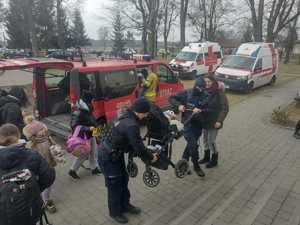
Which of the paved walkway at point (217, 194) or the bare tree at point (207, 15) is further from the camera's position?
the bare tree at point (207, 15)

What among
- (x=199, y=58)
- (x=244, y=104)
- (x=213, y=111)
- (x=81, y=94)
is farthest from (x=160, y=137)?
(x=199, y=58)

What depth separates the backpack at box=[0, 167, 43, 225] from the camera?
244 centimetres

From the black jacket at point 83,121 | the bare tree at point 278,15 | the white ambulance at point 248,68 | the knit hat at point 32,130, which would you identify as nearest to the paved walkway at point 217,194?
the black jacket at point 83,121

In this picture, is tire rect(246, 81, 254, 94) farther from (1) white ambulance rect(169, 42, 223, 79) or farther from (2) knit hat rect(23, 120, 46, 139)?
(2) knit hat rect(23, 120, 46, 139)

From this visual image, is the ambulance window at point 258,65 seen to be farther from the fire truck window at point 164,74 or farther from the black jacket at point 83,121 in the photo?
the black jacket at point 83,121

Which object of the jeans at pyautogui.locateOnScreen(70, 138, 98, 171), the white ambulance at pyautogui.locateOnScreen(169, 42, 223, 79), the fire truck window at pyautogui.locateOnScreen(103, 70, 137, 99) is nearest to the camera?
the jeans at pyautogui.locateOnScreen(70, 138, 98, 171)

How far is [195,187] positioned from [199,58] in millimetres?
15311

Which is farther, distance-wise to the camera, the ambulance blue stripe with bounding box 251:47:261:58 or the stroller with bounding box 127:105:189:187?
the ambulance blue stripe with bounding box 251:47:261:58

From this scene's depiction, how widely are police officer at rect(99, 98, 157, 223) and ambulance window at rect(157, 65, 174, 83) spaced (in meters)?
5.45

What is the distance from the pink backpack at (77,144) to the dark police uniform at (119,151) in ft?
4.13

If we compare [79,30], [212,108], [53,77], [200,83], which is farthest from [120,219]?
[79,30]

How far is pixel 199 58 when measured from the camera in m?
19.1

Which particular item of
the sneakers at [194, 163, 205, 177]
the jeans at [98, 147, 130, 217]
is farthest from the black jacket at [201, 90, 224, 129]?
the jeans at [98, 147, 130, 217]

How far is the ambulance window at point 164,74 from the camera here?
8.86 meters
